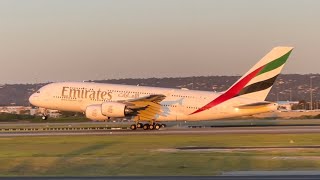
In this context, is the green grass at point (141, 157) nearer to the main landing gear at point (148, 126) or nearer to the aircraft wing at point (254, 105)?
the aircraft wing at point (254, 105)

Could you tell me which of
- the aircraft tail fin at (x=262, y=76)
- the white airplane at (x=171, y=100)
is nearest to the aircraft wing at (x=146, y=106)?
the white airplane at (x=171, y=100)

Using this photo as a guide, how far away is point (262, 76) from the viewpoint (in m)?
60.7

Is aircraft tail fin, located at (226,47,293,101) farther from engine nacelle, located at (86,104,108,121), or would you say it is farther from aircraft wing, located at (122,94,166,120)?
engine nacelle, located at (86,104,108,121)

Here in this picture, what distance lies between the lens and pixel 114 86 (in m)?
63.2

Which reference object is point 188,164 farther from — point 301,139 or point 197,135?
point 197,135

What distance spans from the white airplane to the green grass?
12415mm

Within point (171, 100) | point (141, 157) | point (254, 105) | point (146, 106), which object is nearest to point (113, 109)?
point (146, 106)

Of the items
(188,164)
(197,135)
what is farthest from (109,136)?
(188,164)

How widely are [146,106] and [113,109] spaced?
3289mm

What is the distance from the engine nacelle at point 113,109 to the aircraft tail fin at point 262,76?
988 centimetres

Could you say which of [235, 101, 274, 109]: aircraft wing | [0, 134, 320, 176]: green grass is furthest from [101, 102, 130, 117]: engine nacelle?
[0, 134, 320, 176]: green grass

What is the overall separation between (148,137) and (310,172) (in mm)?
24189

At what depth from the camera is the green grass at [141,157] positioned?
27656 mm

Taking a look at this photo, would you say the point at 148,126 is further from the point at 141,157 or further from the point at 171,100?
the point at 141,157
